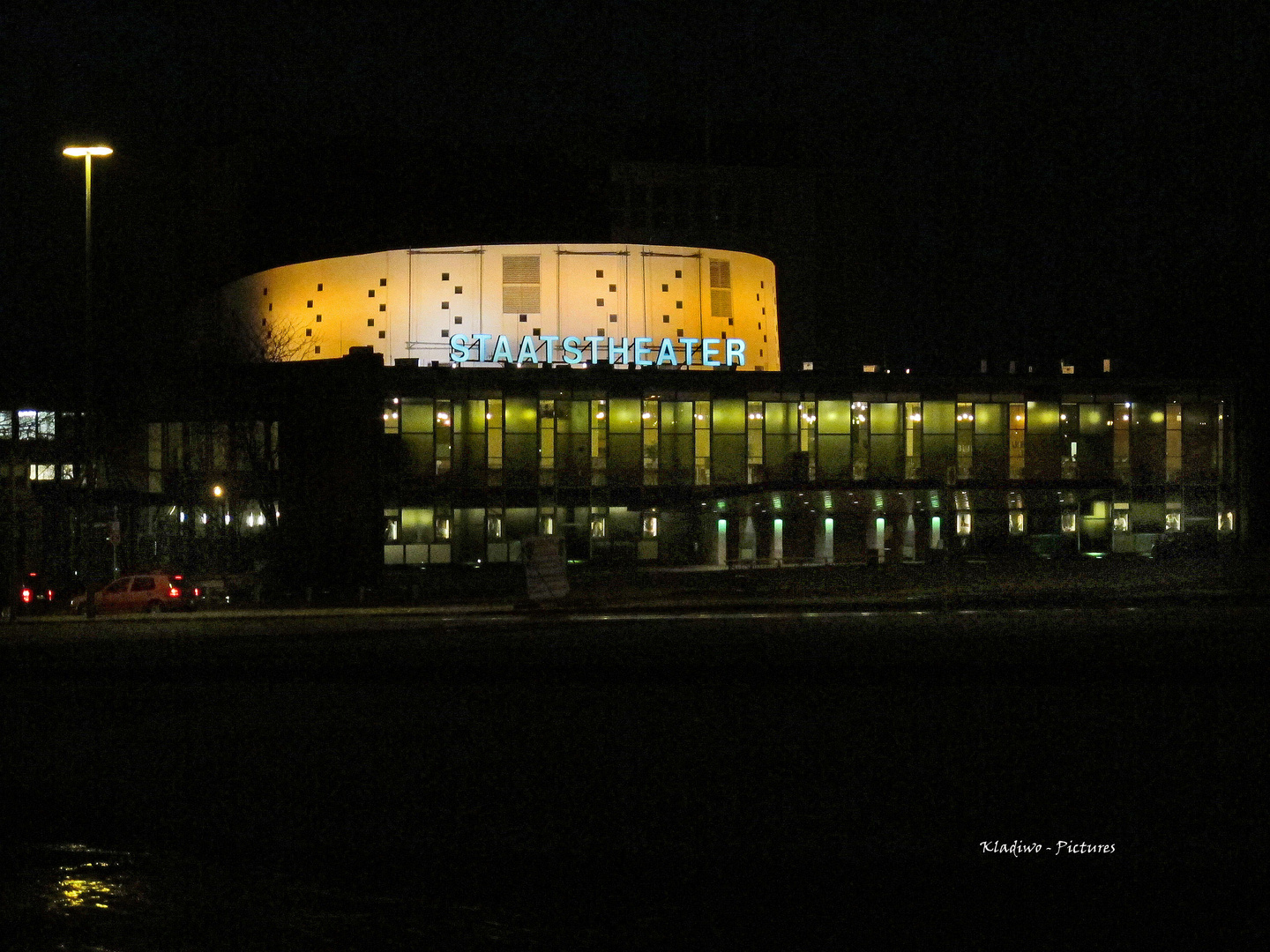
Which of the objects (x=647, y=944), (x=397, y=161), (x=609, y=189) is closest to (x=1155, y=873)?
(x=647, y=944)

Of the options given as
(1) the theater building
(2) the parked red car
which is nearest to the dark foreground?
(2) the parked red car

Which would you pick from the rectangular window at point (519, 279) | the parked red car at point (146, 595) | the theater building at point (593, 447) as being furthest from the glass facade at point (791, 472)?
the parked red car at point (146, 595)

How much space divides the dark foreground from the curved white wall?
42359 millimetres

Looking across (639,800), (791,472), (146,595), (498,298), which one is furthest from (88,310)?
(791,472)

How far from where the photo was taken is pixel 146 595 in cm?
4506

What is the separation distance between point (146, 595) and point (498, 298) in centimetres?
2745

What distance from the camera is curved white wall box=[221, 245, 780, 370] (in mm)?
67438

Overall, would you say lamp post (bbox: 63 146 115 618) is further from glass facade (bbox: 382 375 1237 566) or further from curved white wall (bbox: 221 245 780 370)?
curved white wall (bbox: 221 245 780 370)

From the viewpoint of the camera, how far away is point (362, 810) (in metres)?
15.2

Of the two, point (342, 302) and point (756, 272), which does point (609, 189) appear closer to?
point (756, 272)

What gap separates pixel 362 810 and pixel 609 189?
6325cm

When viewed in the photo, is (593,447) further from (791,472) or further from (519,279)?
(519,279)

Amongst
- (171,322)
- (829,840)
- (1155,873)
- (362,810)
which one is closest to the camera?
(1155,873)

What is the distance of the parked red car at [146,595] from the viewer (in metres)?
44.9
